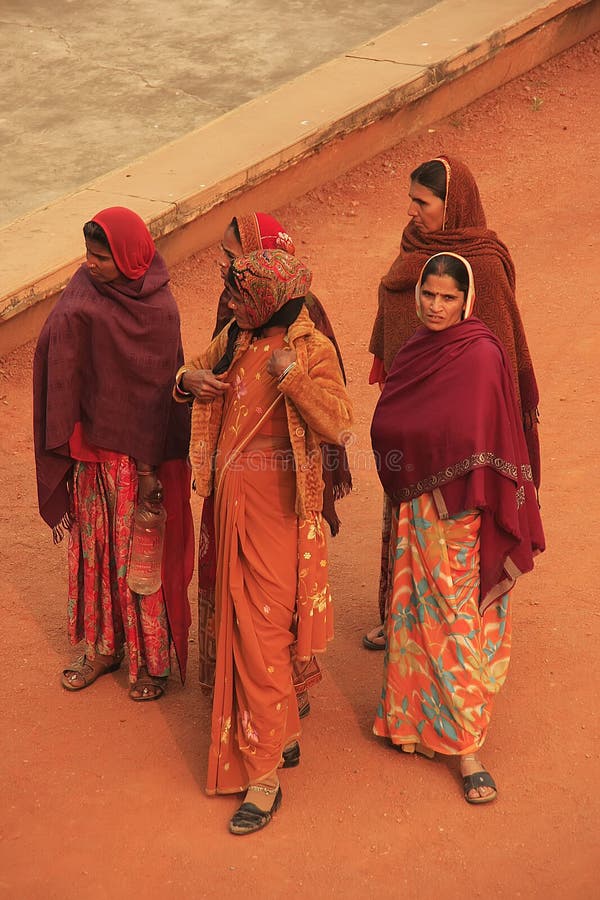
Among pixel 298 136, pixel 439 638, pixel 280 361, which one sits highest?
pixel 298 136

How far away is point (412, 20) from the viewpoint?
1180 centimetres

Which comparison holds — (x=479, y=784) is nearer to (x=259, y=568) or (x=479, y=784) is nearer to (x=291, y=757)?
(x=291, y=757)

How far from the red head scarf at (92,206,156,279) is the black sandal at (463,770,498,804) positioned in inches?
89.4

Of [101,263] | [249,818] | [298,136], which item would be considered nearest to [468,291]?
[101,263]

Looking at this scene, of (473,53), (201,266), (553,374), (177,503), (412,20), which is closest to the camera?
Result: (177,503)

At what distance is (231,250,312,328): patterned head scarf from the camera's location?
4410 mm

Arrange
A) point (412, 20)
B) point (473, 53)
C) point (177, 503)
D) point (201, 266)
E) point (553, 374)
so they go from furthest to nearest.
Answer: point (412, 20)
point (473, 53)
point (201, 266)
point (553, 374)
point (177, 503)

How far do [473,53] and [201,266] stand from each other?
330 cm

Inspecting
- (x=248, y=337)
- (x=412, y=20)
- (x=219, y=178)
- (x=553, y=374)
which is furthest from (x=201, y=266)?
(x=248, y=337)

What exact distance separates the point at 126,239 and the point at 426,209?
1164 millimetres

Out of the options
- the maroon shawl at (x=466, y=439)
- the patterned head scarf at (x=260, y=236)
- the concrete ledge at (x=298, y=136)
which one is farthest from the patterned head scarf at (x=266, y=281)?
the concrete ledge at (x=298, y=136)

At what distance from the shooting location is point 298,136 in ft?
32.3

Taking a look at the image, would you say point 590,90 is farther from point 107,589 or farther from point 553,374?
point 107,589

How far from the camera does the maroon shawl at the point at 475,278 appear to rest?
5090 mm
